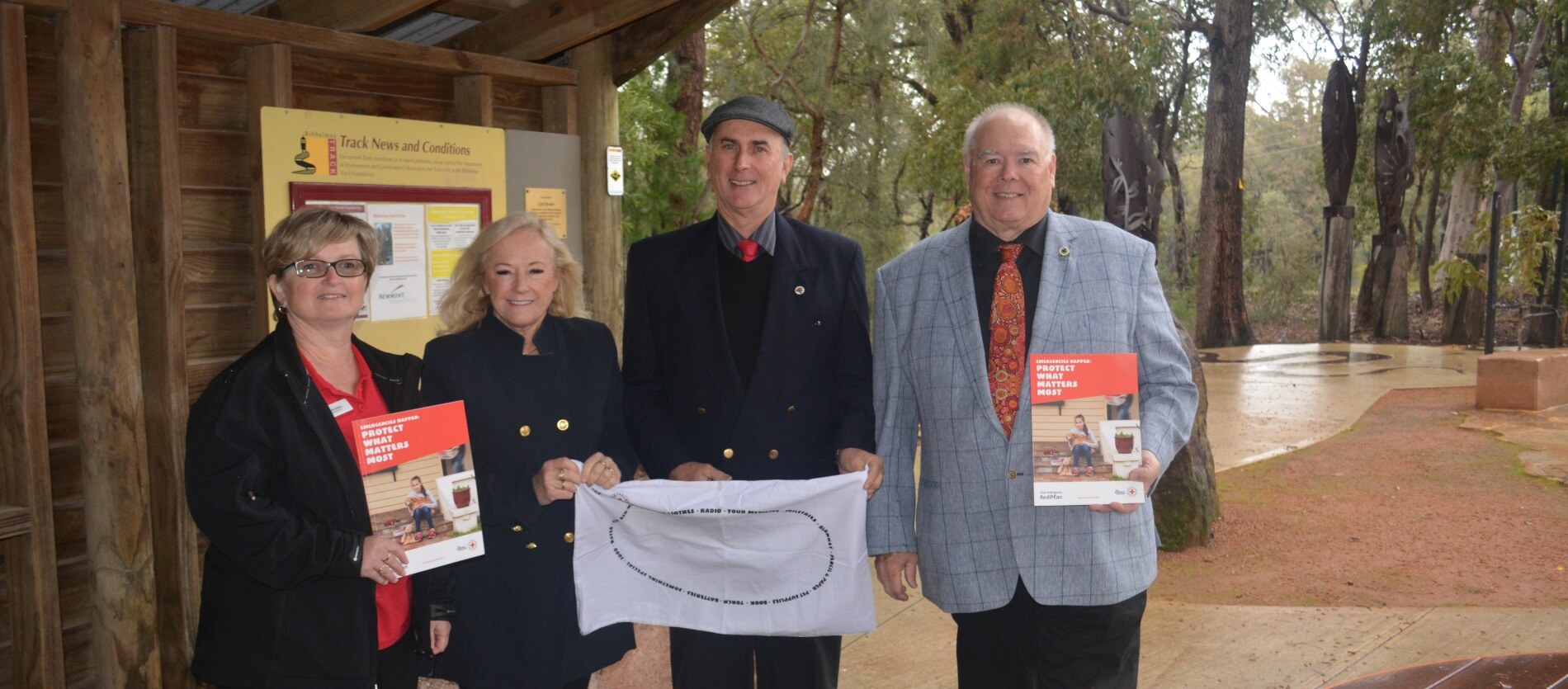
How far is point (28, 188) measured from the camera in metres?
3.32

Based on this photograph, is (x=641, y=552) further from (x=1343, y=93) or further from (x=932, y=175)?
(x=1343, y=93)

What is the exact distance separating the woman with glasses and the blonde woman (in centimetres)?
33

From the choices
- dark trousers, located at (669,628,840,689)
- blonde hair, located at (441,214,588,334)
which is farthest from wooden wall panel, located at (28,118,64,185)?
dark trousers, located at (669,628,840,689)

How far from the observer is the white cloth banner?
3.12 meters

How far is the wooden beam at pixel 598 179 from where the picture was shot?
5.27 m

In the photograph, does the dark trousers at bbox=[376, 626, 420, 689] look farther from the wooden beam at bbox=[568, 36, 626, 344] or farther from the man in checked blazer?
the wooden beam at bbox=[568, 36, 626, 344]

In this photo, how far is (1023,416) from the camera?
2930 millimetres

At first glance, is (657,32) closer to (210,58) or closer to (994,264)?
(210,58)

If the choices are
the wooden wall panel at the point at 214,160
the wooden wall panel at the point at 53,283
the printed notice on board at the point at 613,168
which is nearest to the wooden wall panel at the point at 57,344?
the wooden wall panel at the point at 53,283

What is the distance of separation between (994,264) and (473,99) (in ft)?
8.53

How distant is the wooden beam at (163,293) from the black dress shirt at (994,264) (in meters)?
2.55

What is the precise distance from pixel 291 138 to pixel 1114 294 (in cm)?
282

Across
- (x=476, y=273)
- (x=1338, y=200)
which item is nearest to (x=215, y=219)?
(x=476, y=273)

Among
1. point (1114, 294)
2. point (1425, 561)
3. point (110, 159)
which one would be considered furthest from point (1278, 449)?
point (110, 159)
